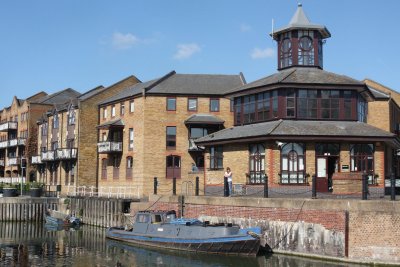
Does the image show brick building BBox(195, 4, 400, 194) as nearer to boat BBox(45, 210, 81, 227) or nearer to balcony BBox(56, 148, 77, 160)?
boat BBox(45, 210, 81, 227)

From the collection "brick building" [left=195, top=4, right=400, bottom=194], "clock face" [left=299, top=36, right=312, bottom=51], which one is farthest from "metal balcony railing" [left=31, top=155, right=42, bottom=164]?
"clock face" [left=299, top=36, right=312, bottom=51]

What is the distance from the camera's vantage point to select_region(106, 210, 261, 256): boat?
102 feet

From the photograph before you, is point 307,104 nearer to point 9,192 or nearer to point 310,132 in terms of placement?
point 310,132

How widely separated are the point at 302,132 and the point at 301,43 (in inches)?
428

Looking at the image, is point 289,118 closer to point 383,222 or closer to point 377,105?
point 383,222

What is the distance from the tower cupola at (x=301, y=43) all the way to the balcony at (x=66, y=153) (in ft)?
93.1

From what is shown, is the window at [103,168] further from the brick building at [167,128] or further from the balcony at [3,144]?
the balcony at [3,144]

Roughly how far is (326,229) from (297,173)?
29.3 ft

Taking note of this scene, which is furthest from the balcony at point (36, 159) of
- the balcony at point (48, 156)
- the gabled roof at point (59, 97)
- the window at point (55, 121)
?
the gabled roof at point (59, 97)

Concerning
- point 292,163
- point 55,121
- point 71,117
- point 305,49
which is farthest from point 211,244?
point 55,121

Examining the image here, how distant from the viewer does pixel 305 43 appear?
45.5 m

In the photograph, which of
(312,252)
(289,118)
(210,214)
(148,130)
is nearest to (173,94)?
(148,130)

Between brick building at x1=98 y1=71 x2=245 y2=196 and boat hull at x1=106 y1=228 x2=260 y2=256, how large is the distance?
17073 millimetres

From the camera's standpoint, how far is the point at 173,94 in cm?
5578
